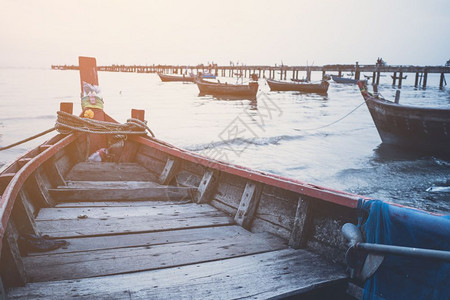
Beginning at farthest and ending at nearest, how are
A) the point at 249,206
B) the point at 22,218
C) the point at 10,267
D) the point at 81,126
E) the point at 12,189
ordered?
the point at 81,126
the point at 249,206
the point at 22,218
the point at 12,189
the point at 10,267

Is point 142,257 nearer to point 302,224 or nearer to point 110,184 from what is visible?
point 302,224

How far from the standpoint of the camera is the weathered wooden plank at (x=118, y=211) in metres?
3.24

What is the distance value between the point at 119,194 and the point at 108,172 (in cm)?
128

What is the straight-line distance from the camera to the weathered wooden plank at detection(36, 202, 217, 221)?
3242 millimetres

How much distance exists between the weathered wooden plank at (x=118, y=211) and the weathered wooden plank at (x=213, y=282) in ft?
4.02

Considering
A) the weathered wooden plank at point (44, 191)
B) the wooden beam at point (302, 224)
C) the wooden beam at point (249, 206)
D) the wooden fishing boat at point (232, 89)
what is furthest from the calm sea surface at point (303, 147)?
the wooden fishing boat at point (232, 89)

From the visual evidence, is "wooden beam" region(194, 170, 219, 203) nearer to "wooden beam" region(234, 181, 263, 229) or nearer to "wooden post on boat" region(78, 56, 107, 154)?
"wooden beam" region(234, 181, 263, 229)

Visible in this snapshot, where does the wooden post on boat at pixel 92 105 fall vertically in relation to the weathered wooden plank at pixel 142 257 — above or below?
above

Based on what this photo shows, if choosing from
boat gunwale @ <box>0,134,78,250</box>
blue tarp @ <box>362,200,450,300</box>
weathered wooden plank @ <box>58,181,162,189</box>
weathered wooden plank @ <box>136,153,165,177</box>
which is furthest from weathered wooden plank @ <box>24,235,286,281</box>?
weathered wooden plank @ <box>136,153,165,177</box>

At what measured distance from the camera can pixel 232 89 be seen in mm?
32219

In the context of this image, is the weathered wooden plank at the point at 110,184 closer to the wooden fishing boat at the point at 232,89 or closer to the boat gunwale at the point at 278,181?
the boat gunwale at the point at 278,181

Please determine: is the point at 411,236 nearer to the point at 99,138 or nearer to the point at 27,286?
the point at 27,286

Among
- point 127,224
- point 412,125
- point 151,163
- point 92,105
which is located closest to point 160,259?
point 127,224

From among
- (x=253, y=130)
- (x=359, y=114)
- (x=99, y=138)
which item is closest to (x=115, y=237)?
(x=99, y=138)
